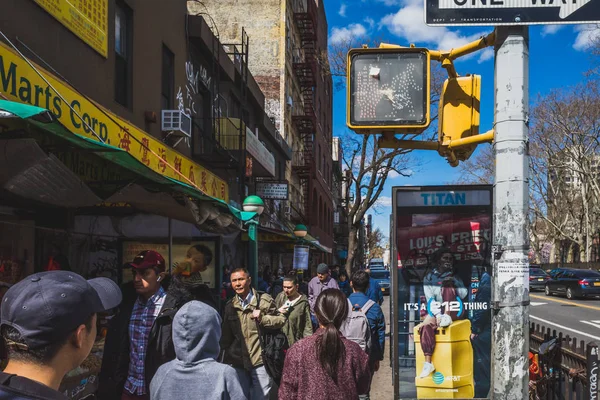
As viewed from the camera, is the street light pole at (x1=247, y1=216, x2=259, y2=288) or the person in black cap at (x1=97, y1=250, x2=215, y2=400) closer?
the person in black cap at (x1=97, y1=250, x2=215, y2=400)

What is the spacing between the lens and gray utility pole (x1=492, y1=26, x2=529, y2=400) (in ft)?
13.0

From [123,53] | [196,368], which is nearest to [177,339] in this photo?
[196,368]

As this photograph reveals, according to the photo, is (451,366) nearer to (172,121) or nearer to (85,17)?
(85,17)

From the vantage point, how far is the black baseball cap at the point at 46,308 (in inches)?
76.2

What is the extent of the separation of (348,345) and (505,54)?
221 centimetres

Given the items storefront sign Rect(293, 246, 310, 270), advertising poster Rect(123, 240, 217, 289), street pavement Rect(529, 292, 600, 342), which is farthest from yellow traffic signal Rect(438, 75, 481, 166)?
storefront sign Rect(293, 246, 310, 270)

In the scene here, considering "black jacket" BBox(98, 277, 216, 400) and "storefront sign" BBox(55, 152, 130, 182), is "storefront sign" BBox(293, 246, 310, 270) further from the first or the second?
"black jacket" BBox(98, 277, 216, 400)

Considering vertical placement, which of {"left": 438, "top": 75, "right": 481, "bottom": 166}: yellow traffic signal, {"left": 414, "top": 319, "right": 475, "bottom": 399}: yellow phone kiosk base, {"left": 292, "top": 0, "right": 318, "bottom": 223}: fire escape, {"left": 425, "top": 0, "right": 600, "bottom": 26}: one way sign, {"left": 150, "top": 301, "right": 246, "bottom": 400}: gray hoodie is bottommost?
{"left": 414, "top": 319, "right": 475, "bottom": 399}: yellow phone kiosk base

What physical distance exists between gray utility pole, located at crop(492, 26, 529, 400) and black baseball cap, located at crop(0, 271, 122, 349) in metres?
2.80

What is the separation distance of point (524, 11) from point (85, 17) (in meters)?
7.80

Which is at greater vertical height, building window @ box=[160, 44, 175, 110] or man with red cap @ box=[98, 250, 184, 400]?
building window @ box=[160, 44, 175, 110]

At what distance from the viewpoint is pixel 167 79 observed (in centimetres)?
1446

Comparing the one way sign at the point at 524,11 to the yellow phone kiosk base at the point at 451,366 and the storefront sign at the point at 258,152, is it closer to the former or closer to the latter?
the yellow phone kiosk base at the point at 451,366

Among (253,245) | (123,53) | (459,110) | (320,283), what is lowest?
(320,283)
